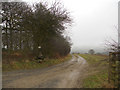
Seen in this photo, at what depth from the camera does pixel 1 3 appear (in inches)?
493

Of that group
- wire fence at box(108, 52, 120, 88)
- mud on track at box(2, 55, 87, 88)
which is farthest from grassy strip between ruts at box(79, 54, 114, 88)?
mud on track at box(2, 55, 87, 88)

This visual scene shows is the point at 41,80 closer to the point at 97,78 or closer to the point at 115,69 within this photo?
the point at 97,78

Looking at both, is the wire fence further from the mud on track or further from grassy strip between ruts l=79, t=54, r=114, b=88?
the mud on track

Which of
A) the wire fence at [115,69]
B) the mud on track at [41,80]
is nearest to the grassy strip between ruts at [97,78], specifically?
the wire fence at [115,69]

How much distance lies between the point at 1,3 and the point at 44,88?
15.8 meters

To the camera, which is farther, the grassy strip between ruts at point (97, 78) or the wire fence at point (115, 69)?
the grassy strip between ruts at point (97, 78)

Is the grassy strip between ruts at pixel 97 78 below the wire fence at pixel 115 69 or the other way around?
below

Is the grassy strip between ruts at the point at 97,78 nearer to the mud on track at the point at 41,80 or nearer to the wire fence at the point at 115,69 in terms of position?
the wire fence at the point at 115,69

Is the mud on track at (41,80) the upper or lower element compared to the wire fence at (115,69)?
lower

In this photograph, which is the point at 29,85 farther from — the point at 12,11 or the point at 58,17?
the point at 12,11

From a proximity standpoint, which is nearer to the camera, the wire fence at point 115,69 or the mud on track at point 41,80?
the wire fence at point 115,69

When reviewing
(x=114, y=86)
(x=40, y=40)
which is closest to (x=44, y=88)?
(x=114, y=86)

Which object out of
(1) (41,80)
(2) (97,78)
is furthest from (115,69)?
(1) (41,80)

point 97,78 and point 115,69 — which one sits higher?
point 115,69
